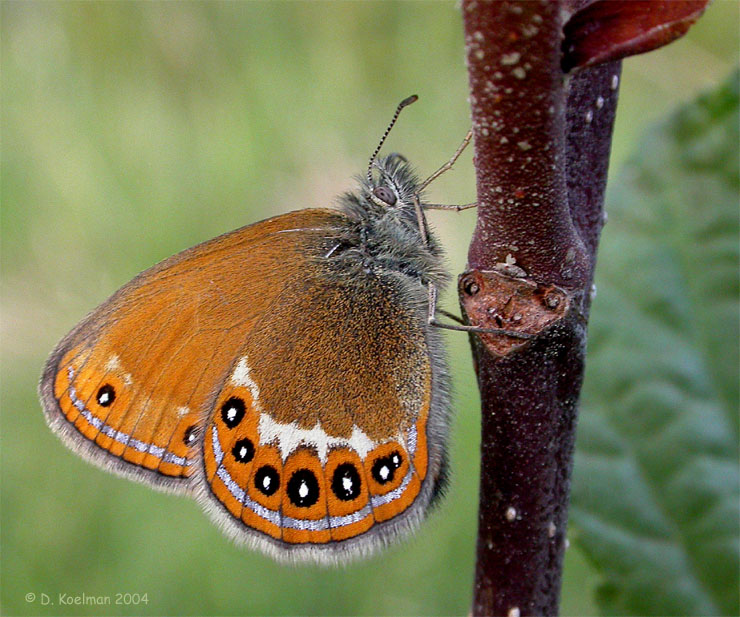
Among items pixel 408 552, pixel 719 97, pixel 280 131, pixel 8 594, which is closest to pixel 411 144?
pixel 280 131

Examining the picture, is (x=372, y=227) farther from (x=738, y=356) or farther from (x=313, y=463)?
(x=738, y=356)

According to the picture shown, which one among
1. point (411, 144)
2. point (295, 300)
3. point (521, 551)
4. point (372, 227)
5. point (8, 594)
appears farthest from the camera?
point (411, 144)

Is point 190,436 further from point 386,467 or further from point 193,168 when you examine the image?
point 193,168

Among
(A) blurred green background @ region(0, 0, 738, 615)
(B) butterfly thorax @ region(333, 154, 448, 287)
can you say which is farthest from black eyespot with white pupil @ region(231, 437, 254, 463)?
(A) blurred green background @ region(0, 0, 738, 615)

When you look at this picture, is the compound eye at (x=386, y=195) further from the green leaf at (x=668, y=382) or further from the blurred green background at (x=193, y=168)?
the blurred green background at (x=193, y=168)

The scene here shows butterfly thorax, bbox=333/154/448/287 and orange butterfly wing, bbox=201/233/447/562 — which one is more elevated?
butterfly thorax, bbox=333/154/448/287

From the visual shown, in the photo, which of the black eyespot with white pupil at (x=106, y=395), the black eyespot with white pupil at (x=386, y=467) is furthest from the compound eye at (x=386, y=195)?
the black eyespot with white pupil at (x=106, y=395)

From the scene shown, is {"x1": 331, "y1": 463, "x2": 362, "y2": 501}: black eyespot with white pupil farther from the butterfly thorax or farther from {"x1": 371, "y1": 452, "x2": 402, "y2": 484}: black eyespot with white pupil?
the butterfly thorax

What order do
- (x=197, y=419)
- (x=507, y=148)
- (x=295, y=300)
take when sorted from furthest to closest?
(x=295, y=300) → (x=197, y=419) → (x=507, y=148)
